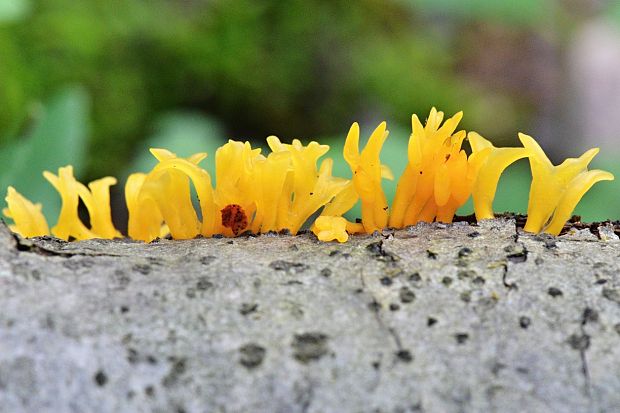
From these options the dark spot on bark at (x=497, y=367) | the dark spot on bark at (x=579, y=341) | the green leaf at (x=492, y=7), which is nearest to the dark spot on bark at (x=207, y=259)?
the dark spot on bark at (x=497, y=367)

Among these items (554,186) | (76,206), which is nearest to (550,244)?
(554,186)

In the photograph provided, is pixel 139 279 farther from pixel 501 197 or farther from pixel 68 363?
pixel 501 197

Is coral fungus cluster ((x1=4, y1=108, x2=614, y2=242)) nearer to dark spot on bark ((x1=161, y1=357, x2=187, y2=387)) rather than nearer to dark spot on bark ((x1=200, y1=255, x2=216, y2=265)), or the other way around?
dark spot on bark ((x1=200, y1=255, x2=216, y2=265))

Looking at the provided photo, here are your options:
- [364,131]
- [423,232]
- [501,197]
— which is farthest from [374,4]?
[423,232]

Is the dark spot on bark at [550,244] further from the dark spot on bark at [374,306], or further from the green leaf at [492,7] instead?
the green leaf at [492,7]

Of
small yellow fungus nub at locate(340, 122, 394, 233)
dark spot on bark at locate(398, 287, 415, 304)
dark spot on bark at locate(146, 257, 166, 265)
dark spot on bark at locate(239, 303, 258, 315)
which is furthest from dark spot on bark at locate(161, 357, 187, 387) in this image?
small yellow fungus nub at locate(340, 122, 394, 233)

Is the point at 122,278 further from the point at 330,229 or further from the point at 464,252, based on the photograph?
the point at 464,252
